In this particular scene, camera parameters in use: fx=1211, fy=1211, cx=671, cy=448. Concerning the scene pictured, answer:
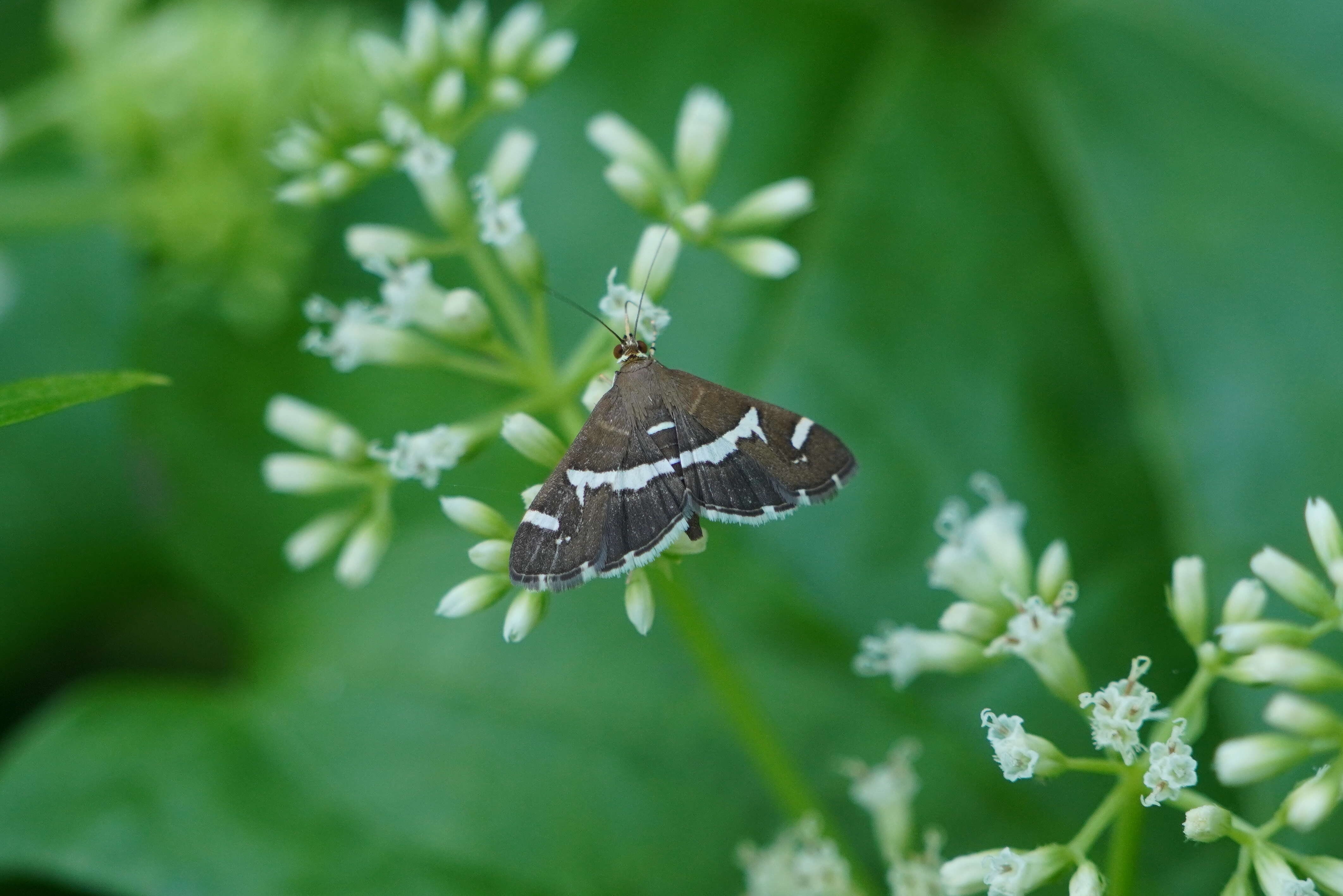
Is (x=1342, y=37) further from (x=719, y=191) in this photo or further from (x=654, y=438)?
(x=654, y=438)

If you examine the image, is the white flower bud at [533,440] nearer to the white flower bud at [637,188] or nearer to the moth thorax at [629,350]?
the moth thorax at [629,350]

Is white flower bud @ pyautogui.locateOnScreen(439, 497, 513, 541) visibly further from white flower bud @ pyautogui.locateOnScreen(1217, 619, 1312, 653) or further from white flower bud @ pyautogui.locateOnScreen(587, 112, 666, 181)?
white flower bud @ pyautogui.locateOnScreen(1217, 619, 1312, 653)

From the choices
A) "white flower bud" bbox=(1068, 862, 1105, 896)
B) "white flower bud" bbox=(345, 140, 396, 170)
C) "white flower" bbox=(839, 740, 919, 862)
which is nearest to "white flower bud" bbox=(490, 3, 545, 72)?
"white flower bud" bbox=(345, 140, 396, 170)

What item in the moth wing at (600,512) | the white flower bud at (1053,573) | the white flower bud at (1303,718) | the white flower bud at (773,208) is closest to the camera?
the white flower bud at (1303,718)

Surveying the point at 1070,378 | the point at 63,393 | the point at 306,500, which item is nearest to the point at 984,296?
the point at 1070,378

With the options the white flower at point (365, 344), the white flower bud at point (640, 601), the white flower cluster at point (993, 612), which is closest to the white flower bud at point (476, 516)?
the white flower bud at point (640, 601)
